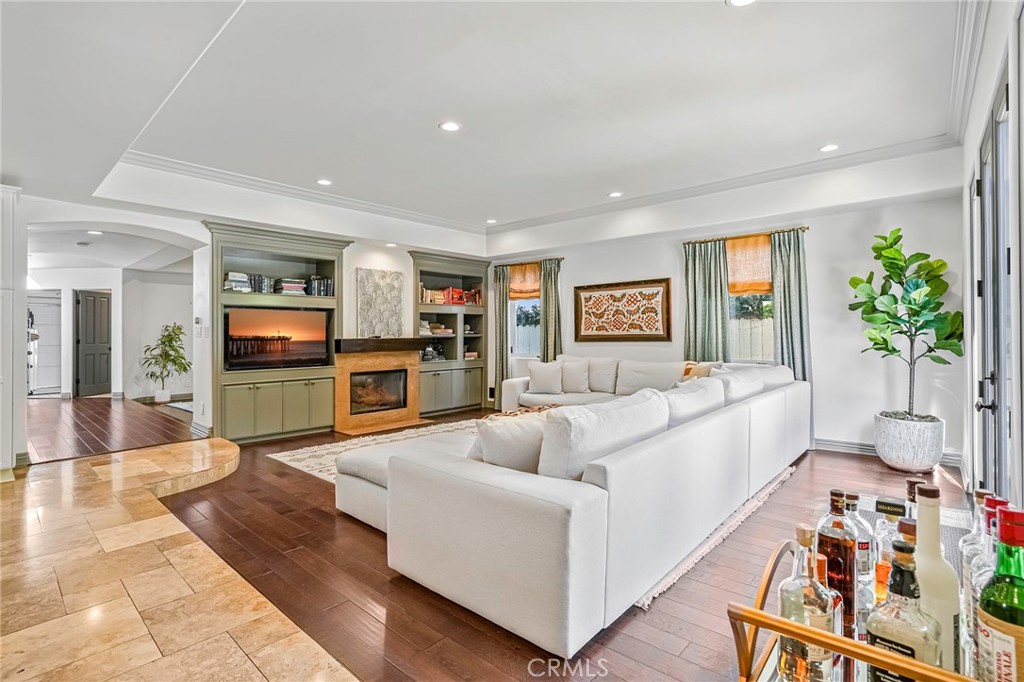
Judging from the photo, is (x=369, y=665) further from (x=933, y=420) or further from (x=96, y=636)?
(x=933, y=420)

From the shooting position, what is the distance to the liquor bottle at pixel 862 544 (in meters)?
1.14

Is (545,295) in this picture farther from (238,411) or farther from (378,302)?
(238,411)

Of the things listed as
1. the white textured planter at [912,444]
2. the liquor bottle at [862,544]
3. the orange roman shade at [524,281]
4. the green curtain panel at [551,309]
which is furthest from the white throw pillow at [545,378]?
the liquor bottle at [862,544]

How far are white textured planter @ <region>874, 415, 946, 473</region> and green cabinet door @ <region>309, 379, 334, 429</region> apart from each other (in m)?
6.02

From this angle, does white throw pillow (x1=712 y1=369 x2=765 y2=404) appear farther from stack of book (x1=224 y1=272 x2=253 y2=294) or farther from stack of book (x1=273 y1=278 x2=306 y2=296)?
stack of book (x1=224 y1=272 x2=253 y2=294)

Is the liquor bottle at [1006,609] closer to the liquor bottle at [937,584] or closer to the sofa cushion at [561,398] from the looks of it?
the liquor bottle at [937,584]

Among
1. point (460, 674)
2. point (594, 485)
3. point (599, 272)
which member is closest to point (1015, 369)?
point (594, 485)

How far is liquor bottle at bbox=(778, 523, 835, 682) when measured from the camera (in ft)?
3.12

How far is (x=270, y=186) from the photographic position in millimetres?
5430

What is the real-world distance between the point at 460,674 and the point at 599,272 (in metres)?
6.02

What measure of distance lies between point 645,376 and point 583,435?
14.0ft

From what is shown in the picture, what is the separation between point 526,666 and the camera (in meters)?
1.89

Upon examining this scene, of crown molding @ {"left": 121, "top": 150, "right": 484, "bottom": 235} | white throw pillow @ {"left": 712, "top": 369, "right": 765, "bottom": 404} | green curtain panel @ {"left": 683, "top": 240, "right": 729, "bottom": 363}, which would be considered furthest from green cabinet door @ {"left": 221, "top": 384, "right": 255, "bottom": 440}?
green curtain panel @ {"left": 683, "top": 240, "right": 729, "bottom": 363}

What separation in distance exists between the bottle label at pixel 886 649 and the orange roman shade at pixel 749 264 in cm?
541
